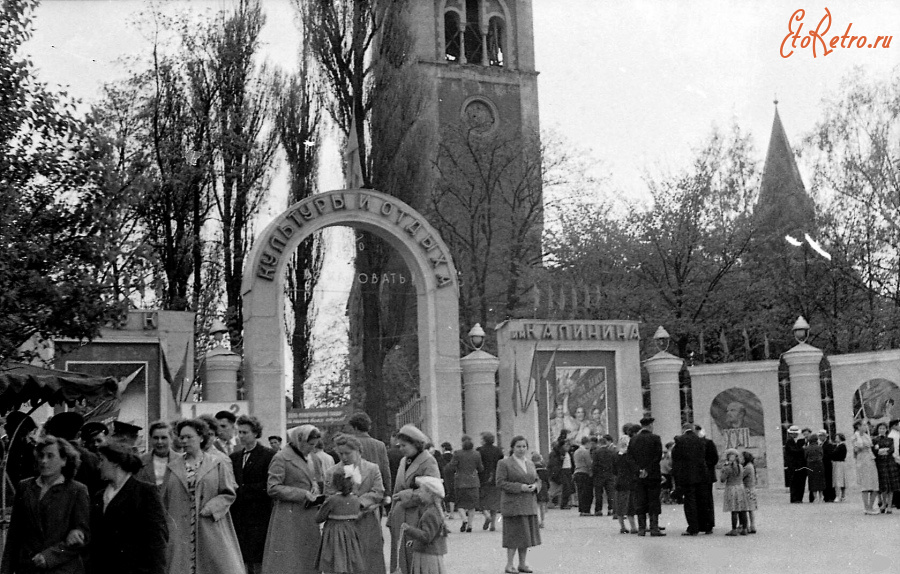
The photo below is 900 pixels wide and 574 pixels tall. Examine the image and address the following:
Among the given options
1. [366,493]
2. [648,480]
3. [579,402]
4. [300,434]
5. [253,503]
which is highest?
[579,402]

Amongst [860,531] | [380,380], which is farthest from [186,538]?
[380,380]

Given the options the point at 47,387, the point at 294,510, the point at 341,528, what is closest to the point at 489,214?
the point at 47,387

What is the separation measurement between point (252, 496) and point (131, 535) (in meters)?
3.53

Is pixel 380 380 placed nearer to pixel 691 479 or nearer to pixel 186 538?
pixel 691 479

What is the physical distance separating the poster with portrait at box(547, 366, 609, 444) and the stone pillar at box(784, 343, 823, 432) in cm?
435

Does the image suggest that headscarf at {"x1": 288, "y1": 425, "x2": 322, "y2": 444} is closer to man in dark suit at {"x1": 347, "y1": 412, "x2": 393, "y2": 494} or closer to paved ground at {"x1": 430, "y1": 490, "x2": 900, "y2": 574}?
man in dark suit at {"x1": 347, "y1": 412, "x2": 393, "y2": 494}

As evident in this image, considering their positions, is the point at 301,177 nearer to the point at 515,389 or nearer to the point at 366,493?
the point at 515,389

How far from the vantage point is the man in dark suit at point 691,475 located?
17078 millimetres

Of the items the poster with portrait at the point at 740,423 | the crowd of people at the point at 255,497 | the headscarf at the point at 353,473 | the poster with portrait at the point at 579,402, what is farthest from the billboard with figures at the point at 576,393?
the headscarf at the point at 353,473

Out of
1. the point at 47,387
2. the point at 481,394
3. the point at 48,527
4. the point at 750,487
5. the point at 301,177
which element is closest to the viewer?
the point at 48,527

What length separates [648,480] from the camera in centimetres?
1727

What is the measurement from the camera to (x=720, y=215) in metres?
38.8

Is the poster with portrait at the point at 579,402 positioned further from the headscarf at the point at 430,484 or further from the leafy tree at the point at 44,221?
the headscarf at the point at 430,484

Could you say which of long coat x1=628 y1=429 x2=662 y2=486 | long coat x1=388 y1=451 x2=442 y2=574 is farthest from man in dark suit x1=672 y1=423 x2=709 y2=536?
long coat x1=388 y1=451 x2=442 y2=574
